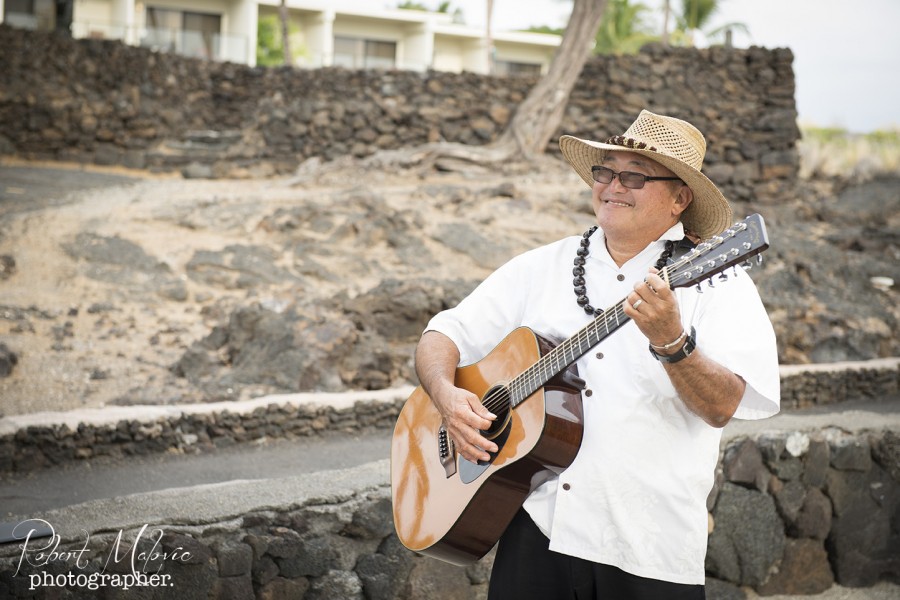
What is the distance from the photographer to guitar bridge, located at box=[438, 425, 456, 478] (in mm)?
2889

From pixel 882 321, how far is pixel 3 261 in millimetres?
9914

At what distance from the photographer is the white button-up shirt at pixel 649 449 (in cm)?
246

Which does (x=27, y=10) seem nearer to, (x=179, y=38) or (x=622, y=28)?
(x=179, y=38)

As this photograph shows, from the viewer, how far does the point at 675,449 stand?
257 cm

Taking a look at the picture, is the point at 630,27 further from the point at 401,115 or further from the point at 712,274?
the point at 712,274

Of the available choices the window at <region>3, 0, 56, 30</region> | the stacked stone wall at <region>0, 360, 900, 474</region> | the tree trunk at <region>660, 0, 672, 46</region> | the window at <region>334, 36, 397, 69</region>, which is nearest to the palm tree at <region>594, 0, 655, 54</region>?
the tree trunk at <region>660, 0, 672, 46</region>

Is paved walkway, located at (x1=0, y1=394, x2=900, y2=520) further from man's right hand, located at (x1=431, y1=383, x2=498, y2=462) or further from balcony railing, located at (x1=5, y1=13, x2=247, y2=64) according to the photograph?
balcony railing, located at (x1=5, y1=13, x2=247, y2=64)

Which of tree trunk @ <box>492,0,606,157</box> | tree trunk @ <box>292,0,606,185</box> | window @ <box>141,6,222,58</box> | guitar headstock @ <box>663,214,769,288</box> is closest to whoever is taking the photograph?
guitar headstock @ <box>663,214,769,288</box>

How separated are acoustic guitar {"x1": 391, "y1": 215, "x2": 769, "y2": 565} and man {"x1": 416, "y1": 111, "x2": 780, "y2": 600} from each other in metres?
0.05

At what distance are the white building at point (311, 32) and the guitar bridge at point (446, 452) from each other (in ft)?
71.8

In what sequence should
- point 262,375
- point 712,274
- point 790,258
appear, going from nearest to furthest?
point 712,274 < point 262,375 < point 790,258

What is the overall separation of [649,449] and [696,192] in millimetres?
735

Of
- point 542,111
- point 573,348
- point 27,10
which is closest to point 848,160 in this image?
point 542,111

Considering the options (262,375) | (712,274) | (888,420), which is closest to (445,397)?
(712,274)
